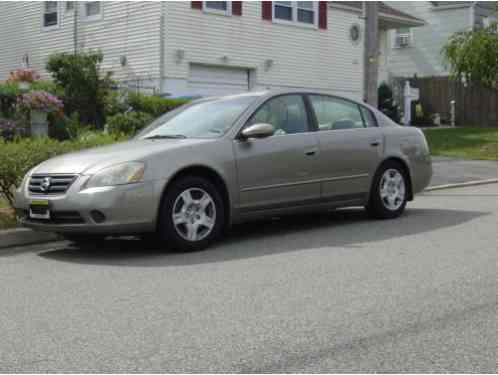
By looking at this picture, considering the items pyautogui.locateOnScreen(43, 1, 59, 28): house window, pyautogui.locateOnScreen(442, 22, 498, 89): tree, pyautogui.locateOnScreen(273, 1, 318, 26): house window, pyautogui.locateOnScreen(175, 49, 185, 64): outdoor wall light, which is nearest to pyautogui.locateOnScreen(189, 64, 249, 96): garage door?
pyautogui.locateOnScreen(175, 49, 185, 64): outdoor wall light

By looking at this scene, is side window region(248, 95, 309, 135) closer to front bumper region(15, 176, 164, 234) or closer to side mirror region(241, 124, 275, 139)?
side mirror region(241, 124, 275, 139)

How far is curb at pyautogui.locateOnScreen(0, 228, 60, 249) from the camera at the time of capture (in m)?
8.27

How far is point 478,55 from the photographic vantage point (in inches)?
850

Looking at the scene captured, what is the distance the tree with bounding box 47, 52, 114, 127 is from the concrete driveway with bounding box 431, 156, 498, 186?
836cm

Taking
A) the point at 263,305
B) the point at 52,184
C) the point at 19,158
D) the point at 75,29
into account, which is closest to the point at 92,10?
the point at 75,29

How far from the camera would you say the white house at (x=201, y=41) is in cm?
2166

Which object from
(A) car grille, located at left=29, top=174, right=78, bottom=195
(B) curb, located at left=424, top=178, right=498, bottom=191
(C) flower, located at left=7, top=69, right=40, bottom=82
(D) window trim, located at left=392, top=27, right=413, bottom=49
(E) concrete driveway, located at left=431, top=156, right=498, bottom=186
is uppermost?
(D) window trim, located at left=392, top=27, right=413, bottom=49

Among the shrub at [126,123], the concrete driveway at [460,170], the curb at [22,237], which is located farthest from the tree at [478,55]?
the curb at [22,237]

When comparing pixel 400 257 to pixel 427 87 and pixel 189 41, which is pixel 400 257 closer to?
pixel 189 41

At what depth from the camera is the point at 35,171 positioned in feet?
25.6

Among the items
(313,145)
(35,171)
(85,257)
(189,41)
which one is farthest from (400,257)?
(189,41)

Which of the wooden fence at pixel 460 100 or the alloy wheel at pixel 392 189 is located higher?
the wooden fence at pixel 460 100

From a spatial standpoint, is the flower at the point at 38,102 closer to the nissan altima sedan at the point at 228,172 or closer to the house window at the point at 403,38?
the nissan altima sedan at the point at 228,172

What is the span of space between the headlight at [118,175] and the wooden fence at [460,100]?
2414 centimetres
